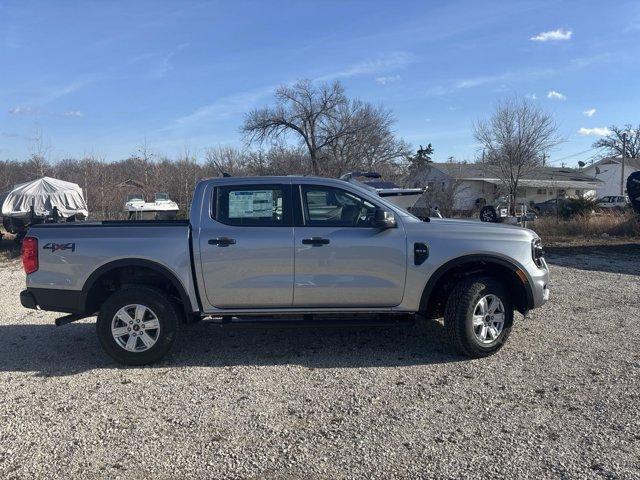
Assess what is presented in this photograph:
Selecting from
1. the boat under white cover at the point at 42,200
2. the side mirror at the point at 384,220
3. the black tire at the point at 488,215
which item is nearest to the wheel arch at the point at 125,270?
the side mirror at the point at 384,220

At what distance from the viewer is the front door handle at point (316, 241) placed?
5.17 meters

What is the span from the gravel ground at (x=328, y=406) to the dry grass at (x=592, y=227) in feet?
39.0

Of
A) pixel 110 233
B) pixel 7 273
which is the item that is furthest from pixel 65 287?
pixel 7 273

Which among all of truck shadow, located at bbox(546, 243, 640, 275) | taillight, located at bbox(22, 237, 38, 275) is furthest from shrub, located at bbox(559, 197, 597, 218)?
taillight, located at bbox(22, 237, 38, 275)

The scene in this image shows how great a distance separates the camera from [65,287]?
17.2 feet

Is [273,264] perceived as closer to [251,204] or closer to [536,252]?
[251,204]

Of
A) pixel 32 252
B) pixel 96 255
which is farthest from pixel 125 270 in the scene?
pixel 32 252

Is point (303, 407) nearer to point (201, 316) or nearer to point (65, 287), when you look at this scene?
point (201, 316)

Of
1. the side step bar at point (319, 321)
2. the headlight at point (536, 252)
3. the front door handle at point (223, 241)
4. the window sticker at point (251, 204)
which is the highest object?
the window sticker at point (251, 204)

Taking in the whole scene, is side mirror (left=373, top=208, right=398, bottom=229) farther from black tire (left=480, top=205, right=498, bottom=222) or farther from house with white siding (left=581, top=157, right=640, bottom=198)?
house with white siding (left=581, top=157, right=640, bottom=198)

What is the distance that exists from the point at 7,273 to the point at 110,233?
8114mm

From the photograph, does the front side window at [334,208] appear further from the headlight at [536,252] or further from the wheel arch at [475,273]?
the headlight at [536,252]

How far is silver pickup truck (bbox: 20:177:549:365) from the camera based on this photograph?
5.16 metres

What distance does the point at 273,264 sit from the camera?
5.16 m
